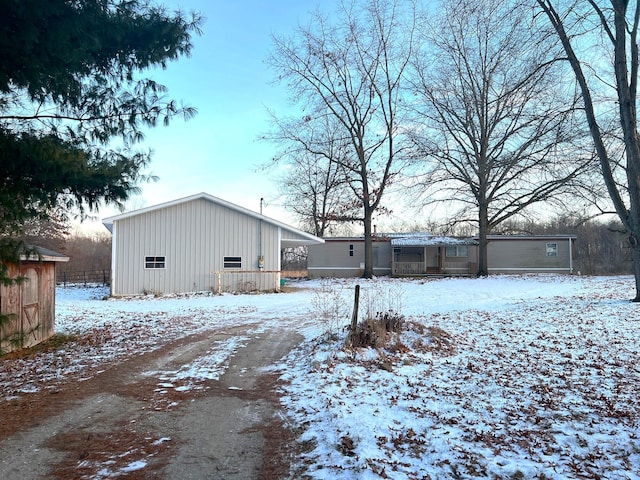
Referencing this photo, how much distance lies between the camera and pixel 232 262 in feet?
69.8

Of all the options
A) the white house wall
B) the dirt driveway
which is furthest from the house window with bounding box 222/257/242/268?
the dirt driveway

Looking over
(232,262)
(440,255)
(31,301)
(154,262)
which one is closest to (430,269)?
(440,255)

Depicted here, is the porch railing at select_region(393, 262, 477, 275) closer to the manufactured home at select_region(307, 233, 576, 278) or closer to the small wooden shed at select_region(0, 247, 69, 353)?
the manufactured home at select_region(307, 233, 576, 278)

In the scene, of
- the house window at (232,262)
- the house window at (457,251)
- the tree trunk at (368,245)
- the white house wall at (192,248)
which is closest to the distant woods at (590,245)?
the house window at (457,251)

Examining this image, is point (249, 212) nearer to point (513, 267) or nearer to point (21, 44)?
point (21, 44)

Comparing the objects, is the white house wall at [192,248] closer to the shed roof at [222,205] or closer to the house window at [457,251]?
the shed roof at [222,205]

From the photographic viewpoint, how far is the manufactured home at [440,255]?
33031 mm

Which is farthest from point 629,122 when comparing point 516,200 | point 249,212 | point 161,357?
point 516,200

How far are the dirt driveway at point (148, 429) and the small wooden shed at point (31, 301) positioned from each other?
98.4 inches

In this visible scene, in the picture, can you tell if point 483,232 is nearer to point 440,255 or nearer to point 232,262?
point 440,255

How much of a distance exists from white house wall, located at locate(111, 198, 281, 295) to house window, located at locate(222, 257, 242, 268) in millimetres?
150

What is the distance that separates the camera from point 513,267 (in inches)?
1313

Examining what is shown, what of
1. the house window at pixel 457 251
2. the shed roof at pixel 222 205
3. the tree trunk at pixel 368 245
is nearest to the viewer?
the shed roof at pixel 222 205

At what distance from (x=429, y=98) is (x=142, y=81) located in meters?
20.0
